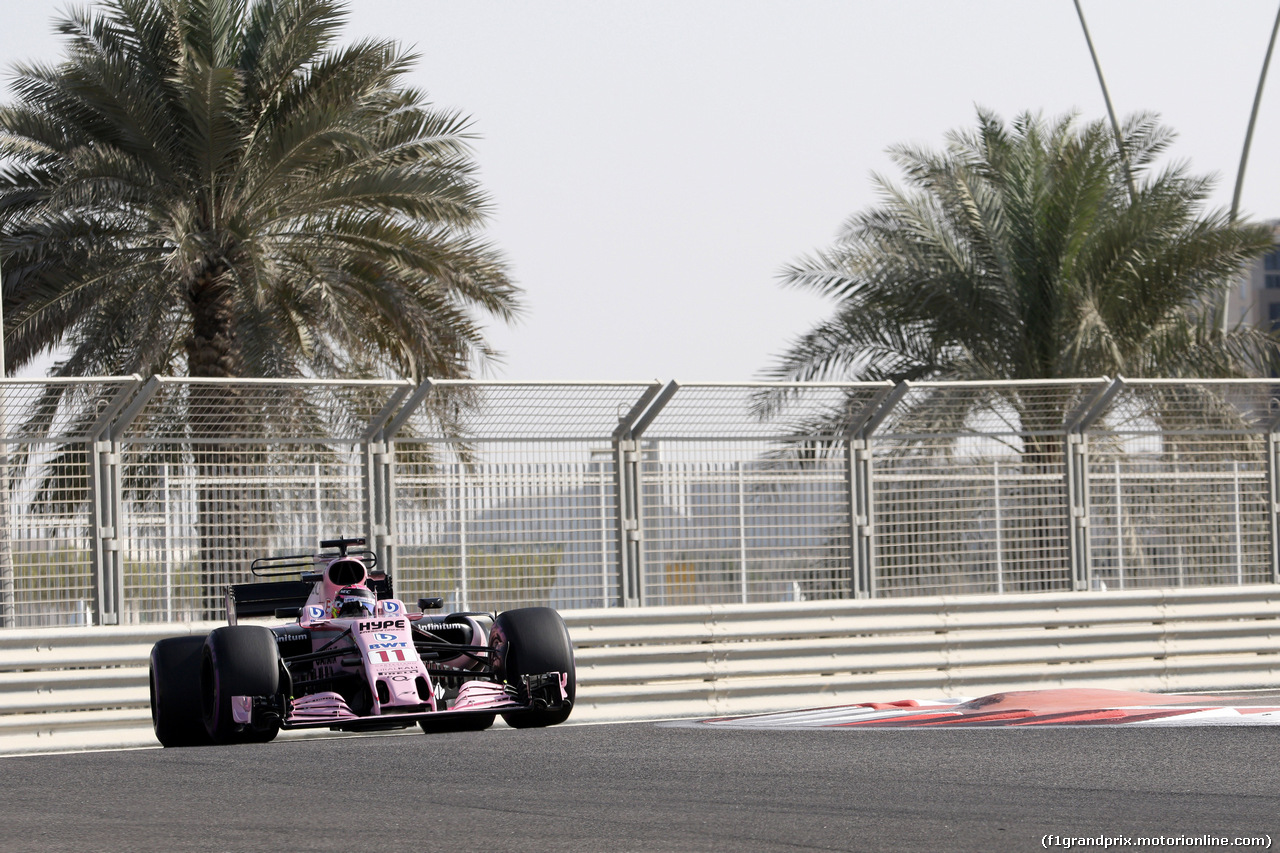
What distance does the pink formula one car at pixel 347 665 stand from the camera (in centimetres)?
893

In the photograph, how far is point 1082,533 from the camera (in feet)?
40.6

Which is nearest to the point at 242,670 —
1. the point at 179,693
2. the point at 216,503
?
the point at 179,693

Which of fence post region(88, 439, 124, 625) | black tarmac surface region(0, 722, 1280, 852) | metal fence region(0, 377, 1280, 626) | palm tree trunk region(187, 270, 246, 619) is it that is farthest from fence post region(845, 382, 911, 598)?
fence post region(88, 439, 124, 625)

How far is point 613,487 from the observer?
11.0 meters

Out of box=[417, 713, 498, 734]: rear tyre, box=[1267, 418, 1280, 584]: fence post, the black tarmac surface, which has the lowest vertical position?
box=[417, 713, 498, 734]: rear tyre

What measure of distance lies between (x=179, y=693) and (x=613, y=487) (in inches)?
Result: 119

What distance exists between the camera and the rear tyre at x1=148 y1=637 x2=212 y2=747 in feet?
30.4

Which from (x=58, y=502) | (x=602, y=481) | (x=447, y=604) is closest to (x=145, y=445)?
(x=58, y=502)

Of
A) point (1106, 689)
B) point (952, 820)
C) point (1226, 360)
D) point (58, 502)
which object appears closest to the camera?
point (952, 820)

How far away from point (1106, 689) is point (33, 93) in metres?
11.4

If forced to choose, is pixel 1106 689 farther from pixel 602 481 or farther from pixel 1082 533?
pixel 602 481

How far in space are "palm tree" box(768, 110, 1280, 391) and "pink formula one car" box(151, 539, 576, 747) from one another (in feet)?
37.6

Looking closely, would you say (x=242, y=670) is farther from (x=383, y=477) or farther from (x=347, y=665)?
(x=383, y=477)

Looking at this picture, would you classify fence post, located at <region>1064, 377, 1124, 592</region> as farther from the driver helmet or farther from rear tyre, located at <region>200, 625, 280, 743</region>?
rear tyre, located at <region>200, 625, 280, 743</region>
